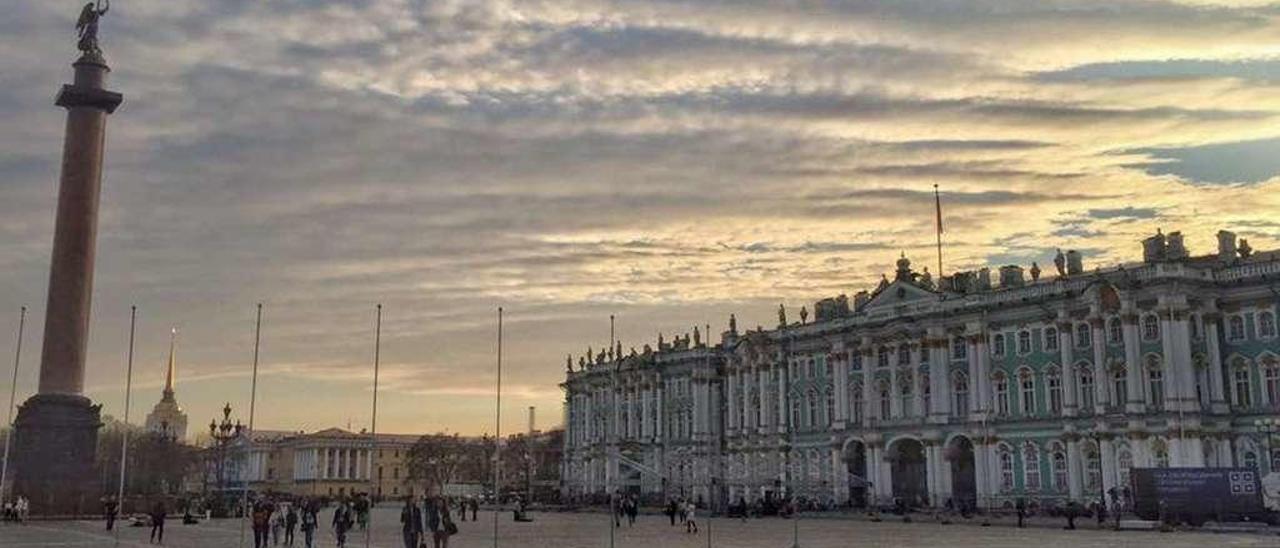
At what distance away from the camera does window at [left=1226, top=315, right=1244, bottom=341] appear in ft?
218

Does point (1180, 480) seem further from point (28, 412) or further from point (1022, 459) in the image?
point (28, 412)

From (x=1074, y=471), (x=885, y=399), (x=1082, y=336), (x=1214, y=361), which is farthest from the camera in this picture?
(x=885, y=399)

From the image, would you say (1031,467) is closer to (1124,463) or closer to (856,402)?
(1124,463)

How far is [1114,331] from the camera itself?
69688 millimetres

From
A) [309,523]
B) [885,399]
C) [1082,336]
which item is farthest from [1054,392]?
[309,523]

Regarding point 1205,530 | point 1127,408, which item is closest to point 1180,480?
point 1205,530

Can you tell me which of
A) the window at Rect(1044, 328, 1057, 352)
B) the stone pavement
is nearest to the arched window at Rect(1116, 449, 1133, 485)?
the window at Rect(1044, 328, 1057, 352)

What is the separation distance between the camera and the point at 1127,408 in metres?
67.3

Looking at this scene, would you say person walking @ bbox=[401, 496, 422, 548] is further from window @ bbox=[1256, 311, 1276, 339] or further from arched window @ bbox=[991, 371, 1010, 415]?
window @ bbox=[1256, 311, 1276, 339]

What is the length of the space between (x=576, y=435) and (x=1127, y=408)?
240 ft

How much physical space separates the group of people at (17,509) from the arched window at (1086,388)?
60.4 metres

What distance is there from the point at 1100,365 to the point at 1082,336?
104 inches

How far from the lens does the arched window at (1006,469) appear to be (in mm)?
74750

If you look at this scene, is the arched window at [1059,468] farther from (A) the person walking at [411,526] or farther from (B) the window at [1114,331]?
(A) the person walking at [411,526]
